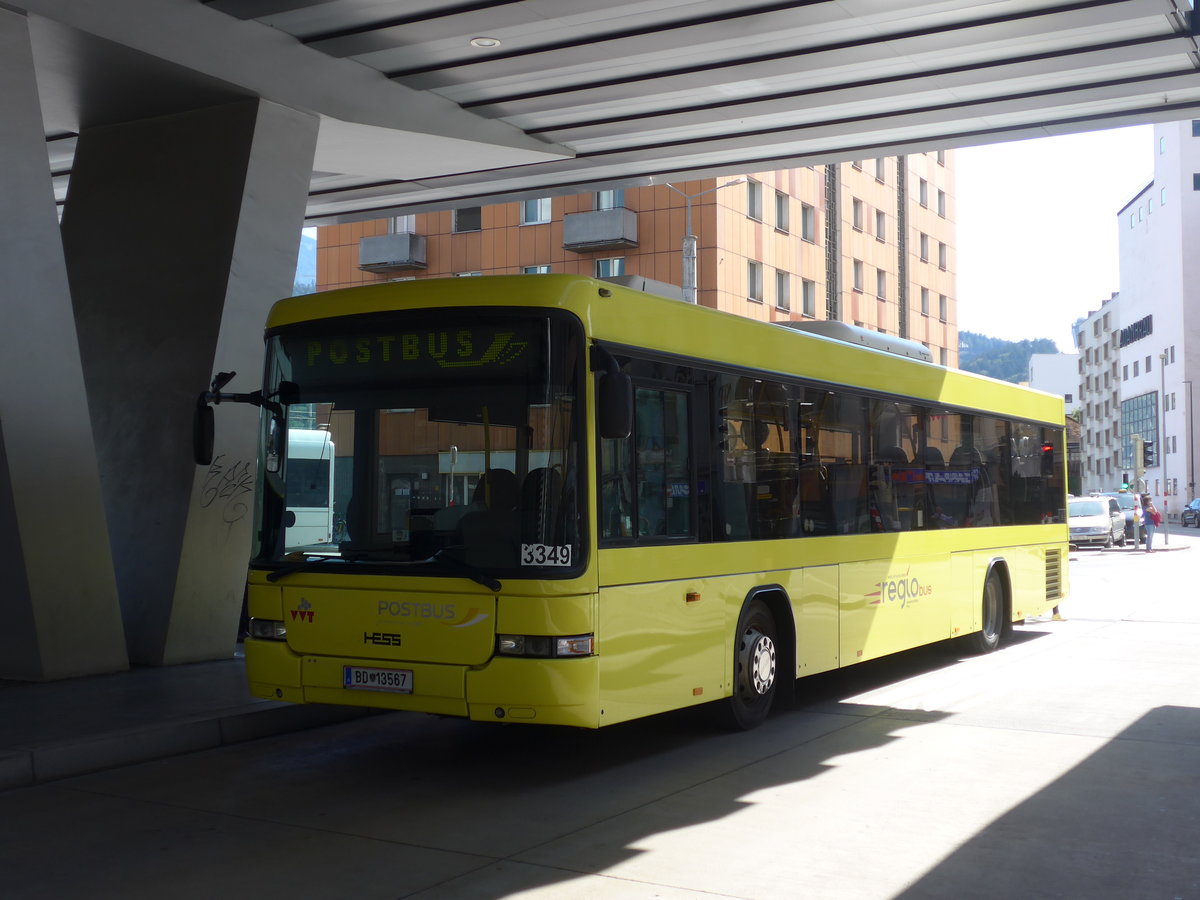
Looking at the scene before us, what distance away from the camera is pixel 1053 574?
16438 millimetres

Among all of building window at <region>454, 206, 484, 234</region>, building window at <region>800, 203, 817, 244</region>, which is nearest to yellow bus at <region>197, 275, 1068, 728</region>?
building window at <region>454, 206, 484, 234</region>

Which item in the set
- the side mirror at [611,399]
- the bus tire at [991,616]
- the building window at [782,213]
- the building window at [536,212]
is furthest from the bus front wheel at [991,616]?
the building window at [536,212]

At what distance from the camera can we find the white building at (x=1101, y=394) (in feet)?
409

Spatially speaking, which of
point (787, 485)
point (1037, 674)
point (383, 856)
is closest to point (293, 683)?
point (383, 856)

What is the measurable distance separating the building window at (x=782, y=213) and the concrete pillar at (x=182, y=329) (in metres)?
34.2

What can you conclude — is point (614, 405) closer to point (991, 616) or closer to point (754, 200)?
point (991, 616)

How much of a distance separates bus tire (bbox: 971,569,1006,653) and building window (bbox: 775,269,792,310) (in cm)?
3196

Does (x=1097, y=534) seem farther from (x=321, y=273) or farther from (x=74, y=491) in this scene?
(x=74, y=491)

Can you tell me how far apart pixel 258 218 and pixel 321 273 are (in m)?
38.6

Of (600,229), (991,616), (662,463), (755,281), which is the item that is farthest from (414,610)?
(755,281)

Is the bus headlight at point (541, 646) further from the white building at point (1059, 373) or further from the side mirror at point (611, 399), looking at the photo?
the white building at point (1059, 373)

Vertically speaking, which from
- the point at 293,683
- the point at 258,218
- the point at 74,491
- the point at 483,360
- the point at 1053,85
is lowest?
the point at 293,683

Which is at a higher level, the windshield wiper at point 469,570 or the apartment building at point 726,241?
the apartment building at point 726,241

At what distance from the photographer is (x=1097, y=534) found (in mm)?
44312
